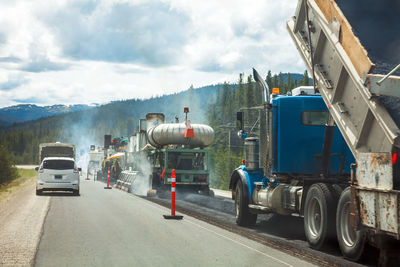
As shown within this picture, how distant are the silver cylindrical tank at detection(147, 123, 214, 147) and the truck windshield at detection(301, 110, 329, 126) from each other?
15528 millimetres

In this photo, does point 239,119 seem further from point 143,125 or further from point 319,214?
point 143,125

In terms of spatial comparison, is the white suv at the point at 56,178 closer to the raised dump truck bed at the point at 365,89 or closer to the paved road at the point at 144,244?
the paved road at the point at 144,244

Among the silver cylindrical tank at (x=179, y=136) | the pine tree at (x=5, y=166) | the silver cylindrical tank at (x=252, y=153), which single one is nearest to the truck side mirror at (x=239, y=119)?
the silver cylindrical tank at (x=252, y=153)

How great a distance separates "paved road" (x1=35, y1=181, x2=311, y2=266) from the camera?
8.36 metres

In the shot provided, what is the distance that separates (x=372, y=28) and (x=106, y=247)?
5.57m

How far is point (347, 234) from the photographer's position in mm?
8602

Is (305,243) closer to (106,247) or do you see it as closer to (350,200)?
(350,200)

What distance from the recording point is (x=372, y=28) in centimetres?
827

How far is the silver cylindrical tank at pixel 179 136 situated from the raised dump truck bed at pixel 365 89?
17673 millimetres

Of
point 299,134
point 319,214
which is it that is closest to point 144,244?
point 319,214

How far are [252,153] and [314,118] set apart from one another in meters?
2.06

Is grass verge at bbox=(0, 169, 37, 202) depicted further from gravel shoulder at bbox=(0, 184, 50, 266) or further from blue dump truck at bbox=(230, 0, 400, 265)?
blue dump truck at bbox=(230, 0, 400, 265)

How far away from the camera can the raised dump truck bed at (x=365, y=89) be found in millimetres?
7172

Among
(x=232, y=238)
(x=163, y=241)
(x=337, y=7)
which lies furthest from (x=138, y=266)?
(x=337, y=7)
